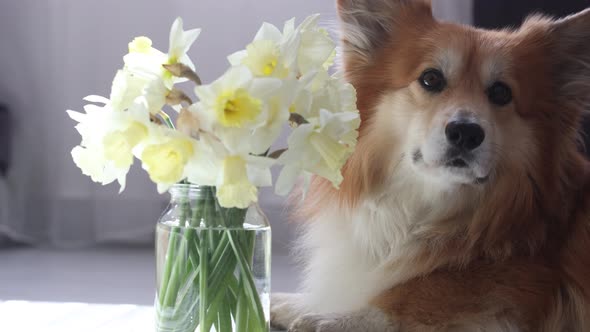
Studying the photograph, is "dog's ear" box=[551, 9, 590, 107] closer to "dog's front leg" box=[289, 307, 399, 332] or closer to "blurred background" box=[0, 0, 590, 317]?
"dog's front leg" box=[289, 307, 399, 332]

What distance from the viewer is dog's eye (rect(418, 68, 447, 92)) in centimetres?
152

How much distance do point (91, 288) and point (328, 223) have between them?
0.95 metres

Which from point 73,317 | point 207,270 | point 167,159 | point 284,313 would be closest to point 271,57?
point 167,159

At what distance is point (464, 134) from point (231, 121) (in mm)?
646

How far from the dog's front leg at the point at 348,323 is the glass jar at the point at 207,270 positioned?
399 millimetres

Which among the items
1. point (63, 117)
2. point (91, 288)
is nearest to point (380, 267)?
point (91, 288)

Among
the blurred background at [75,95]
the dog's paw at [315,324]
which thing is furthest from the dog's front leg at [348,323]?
the blurred background at [75,95]

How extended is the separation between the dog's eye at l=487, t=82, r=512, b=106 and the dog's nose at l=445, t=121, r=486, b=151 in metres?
0.13

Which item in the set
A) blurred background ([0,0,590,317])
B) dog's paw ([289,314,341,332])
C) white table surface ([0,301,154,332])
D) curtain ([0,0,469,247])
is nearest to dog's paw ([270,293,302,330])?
dog's paw ([289,314,341,332])

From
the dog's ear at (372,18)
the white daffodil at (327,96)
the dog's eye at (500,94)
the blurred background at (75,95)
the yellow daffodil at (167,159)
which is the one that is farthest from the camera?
the blurred background at (75,95)

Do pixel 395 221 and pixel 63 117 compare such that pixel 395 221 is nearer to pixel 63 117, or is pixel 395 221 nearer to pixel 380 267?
pixel 380 267

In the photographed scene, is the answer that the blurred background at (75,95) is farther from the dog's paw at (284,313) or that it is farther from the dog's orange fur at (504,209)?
the dog's orange fur at (504,209)

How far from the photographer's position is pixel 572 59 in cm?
162

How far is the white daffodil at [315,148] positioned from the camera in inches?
37.6
